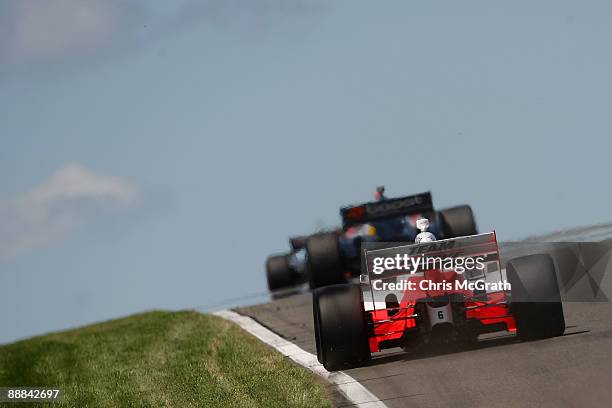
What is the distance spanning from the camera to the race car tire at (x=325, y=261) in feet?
82.2

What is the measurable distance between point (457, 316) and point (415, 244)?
3.26 feet

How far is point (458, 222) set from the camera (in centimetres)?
2547

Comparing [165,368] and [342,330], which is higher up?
[342,330]

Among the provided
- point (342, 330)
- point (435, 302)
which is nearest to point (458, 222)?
point (435, 302)

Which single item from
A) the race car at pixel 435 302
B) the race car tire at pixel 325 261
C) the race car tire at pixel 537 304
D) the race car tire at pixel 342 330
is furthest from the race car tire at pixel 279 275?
the race car tire at pixel 537 304

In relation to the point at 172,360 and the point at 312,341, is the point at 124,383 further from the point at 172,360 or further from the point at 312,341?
the point at 312,341

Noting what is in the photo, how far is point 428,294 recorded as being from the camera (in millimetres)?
13094

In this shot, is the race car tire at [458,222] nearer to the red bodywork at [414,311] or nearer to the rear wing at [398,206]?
the rear wing at [398,206]

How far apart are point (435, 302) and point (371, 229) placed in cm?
1371

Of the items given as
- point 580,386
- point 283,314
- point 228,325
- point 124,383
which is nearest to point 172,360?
point 124,383

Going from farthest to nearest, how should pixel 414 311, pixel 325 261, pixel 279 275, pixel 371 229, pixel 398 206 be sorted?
pixel 279 275 → pixel 371 229 → pixel 398 206 → pixel 325 261 → pixel 414 311

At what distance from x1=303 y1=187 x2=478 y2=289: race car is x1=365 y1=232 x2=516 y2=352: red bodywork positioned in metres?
11.3

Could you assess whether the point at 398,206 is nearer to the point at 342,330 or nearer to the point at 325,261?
the point at 325,261

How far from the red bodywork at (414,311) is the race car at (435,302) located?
0.01 meters
